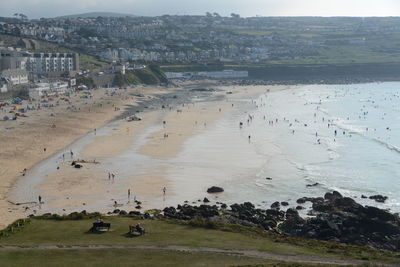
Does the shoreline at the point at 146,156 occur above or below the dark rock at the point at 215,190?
below

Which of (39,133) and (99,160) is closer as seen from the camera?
(99,160)

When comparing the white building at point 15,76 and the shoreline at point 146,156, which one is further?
the white building at point 15,76

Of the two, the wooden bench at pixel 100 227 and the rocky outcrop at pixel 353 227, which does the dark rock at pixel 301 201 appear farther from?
the wooden bench at pixel 100 227

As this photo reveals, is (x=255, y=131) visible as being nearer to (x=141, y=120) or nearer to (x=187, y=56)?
(x=141, y=120)

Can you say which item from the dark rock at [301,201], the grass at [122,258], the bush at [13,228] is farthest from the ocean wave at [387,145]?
the bush at [13,228]

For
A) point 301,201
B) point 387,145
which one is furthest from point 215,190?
point 387,145

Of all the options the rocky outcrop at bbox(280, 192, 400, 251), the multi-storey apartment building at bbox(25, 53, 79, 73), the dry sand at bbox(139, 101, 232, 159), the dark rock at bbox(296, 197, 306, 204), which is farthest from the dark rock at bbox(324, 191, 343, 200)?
the multi-storey apartment building at bbox(25, 53, 79, 73)

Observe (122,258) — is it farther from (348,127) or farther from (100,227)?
(348,127)

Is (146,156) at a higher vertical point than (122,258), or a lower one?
lower

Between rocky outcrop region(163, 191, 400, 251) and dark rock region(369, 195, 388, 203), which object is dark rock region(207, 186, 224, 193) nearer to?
rocky outcrop region(163, 191, 400, 251)
